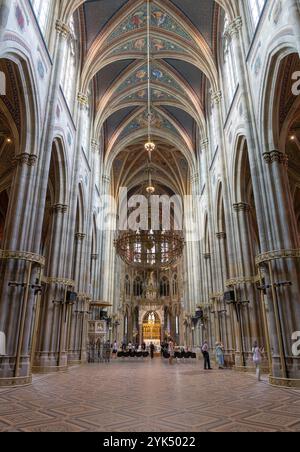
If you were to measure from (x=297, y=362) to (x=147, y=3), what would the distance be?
63.3 ft

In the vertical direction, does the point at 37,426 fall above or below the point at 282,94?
below

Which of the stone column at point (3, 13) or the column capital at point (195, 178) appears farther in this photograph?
the column capital at point (195, 178)

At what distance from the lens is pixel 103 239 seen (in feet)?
87.9

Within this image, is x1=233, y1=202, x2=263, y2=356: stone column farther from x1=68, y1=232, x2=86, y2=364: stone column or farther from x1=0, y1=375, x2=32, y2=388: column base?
x1=68, y1=232, x2=86, y2=364: stone column

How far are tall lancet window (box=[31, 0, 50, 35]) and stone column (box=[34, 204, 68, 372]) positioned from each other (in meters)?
8.20

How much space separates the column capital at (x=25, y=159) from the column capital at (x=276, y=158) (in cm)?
760

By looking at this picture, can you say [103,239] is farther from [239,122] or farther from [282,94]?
[282,94]

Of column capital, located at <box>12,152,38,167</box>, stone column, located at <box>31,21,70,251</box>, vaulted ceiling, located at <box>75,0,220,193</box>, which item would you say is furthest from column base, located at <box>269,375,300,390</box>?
vaulted ceiling, located at <box>75,0,220,193</box>

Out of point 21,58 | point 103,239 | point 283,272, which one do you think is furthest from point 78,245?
point 283,272

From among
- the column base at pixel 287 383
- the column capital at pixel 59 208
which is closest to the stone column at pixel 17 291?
the column capital at pixel 59 208

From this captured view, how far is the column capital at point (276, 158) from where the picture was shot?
10016 mm

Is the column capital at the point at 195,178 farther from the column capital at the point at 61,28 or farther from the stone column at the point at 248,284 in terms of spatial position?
the column capital at the point at 61,28

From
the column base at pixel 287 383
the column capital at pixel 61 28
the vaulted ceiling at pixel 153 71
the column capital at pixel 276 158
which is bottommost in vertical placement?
the column base at pixel 287 383

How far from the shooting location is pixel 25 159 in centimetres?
1027
